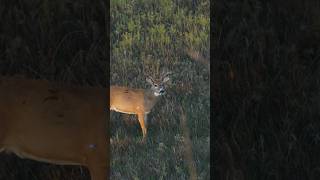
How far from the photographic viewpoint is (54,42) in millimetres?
2559

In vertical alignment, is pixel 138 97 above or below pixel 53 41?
below

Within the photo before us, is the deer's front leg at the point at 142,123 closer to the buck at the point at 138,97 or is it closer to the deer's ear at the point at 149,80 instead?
the buck at the point at 138,97

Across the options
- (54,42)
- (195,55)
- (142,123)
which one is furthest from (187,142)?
(54,42)

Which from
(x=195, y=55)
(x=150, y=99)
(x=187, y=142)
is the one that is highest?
(x=195, y=55)

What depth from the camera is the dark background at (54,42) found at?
255 centimetres

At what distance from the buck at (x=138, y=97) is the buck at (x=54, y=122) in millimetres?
43
